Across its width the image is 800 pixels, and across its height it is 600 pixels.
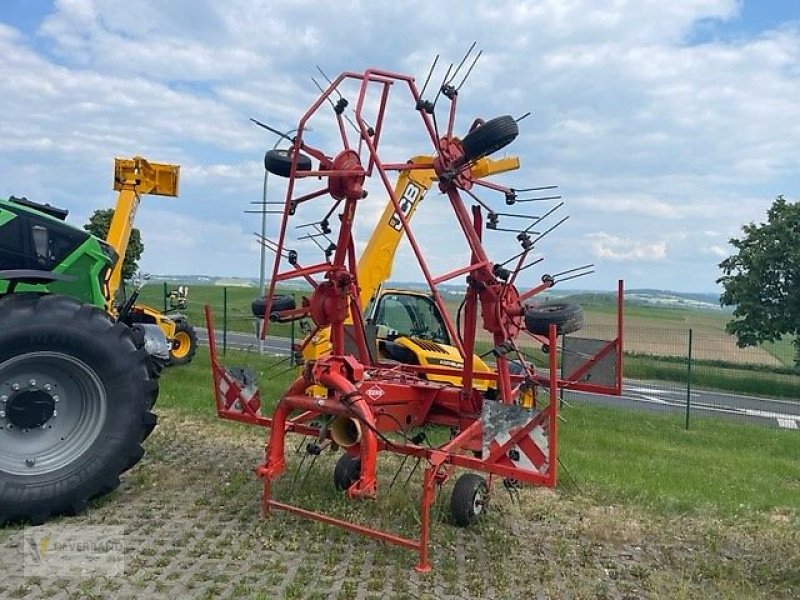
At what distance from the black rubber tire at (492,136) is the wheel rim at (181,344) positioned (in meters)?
11.4

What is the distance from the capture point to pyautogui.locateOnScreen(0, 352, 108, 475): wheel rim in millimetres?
5418

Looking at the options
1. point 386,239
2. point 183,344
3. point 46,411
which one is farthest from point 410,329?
point 183,344

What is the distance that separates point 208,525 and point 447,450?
5.85ft

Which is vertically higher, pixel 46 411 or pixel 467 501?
pixel 46 411

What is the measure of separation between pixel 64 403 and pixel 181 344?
1036 cm

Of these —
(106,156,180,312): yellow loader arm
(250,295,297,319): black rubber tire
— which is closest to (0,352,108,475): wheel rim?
(250,295,297,319): black rubber tire

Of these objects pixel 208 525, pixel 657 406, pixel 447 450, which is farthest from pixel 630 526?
pixel 657 406

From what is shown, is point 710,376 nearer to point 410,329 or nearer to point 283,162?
point 410,329

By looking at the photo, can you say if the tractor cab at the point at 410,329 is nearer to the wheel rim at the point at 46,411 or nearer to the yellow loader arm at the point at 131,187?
the yellow loader arm at the point at 131,187

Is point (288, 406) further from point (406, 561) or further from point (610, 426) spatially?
point (610, 426)

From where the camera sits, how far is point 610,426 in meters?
12.6

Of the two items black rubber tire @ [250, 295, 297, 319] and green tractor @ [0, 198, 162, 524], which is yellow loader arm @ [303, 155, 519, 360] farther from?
green tractor @ [0, 198, 162, 524]

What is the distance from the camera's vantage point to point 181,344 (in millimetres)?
15820

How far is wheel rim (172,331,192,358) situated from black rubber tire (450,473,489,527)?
11.0 metres
